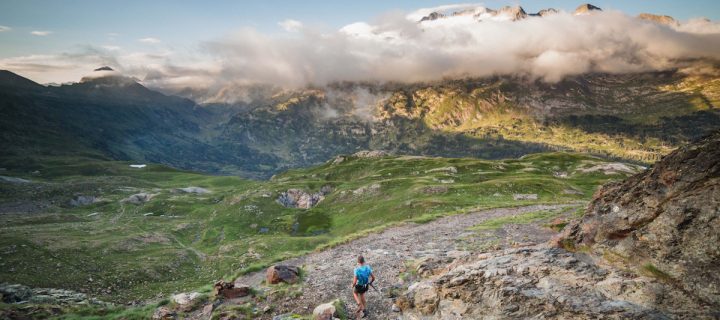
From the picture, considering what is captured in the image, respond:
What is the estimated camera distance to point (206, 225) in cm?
9100

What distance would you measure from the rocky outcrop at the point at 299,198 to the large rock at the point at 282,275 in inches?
3207

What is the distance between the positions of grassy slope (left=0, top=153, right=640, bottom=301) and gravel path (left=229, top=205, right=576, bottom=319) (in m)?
5.18

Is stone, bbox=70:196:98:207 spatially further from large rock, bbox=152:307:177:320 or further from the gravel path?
large rock, bbox=152:307:177:320

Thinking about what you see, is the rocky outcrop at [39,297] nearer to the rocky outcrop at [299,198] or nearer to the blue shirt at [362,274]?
the blue shirt at [362,274]

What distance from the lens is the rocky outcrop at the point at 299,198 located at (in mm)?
110812

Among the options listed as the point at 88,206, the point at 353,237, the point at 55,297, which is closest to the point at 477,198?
the point at 353,237

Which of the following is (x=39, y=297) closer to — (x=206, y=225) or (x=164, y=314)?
(x=164, y=314)

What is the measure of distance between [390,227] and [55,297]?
115 ft

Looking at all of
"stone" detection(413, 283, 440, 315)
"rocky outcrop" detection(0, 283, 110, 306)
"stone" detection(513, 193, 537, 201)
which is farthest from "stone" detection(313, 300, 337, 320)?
"stone" detection(513, 193, 537, 201)

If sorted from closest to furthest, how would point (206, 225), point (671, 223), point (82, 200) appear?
1. point (671, 223)
2. point (206, 225)
3. point (82, 200)

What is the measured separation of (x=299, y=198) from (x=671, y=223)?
105 m

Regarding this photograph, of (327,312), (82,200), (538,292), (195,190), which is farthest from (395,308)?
(195,190)

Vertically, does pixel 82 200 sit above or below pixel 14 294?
below

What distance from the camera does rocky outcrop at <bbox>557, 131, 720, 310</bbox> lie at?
506 inches
